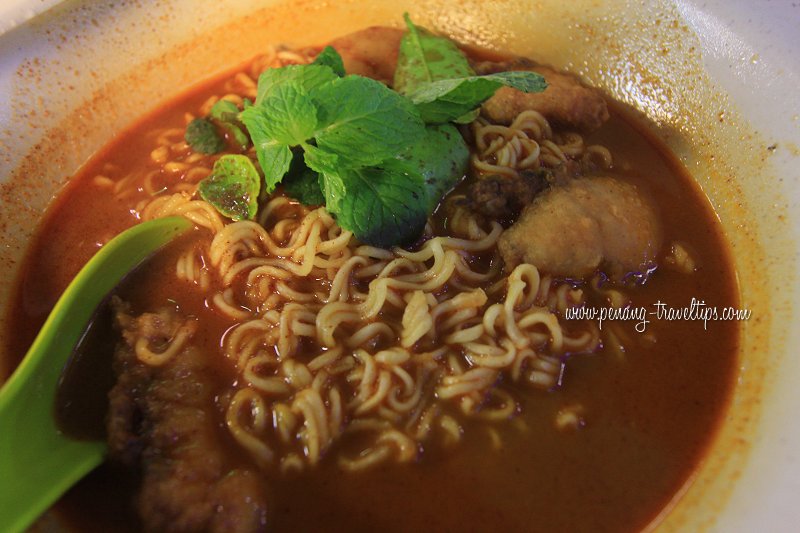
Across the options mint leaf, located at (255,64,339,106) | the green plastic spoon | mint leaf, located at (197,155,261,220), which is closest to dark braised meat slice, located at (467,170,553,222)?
mint leaf, located at (255,64,339,106)

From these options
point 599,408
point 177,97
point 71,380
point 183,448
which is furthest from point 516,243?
point 177,97

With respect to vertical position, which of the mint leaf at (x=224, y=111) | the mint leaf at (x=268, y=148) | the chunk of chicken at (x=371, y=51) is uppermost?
the chunk of chicken at (x=371, y=51)

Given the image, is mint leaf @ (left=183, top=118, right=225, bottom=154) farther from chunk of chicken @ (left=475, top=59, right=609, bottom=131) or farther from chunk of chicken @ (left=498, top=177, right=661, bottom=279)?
chunk of chicken @ (left=498, top=177, right=661, bottom=279)

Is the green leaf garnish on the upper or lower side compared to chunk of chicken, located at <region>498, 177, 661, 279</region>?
upper

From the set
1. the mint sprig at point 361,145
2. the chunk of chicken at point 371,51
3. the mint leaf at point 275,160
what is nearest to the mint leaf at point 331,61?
the mint sprig at point 361,145

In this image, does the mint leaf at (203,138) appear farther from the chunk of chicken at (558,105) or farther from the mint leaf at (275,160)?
the chunk of chicken at (558,105)

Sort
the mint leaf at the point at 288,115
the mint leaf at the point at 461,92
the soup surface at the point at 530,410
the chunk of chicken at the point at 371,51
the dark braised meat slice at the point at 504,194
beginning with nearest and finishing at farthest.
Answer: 1. the soup surface at the point at 530,410
2. the mint leaf at the point at 288,115
3. the mint leaf at the point at 461,92
4. the dark braised meat slice at the point at 504,194
5. the chunk of chicken at the point at 371,51

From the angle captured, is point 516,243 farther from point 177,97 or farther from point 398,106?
point 177,97

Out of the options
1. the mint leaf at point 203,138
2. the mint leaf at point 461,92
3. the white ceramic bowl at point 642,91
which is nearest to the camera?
the white ceramic bowl at point 642,91
